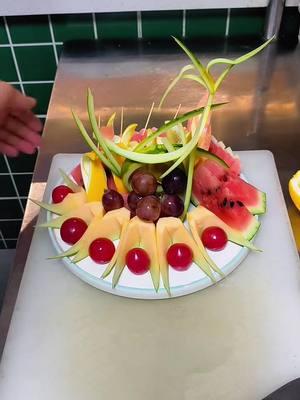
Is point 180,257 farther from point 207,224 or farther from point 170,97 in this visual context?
point 170,97

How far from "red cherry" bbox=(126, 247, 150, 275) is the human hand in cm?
45

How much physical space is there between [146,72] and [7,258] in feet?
2.72

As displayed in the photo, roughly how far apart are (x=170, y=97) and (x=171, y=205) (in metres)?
0.46

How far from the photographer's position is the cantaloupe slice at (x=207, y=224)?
2.87 ft

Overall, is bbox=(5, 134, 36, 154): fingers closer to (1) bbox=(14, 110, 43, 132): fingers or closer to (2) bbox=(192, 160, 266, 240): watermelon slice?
(1) bbox=(14, 110, 43, 132): fingers

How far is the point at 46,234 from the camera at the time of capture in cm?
93

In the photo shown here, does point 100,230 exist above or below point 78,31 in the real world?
below

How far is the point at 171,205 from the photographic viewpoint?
2.88 feet

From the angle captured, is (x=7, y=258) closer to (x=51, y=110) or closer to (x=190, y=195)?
(x=51, y=110)

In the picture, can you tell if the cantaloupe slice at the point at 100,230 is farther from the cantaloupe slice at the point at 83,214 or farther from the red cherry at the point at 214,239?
the red cherry at the point at 214,239

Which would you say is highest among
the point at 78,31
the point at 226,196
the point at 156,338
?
the point at 78,31

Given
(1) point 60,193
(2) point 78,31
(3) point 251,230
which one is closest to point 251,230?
(3) point 251,230

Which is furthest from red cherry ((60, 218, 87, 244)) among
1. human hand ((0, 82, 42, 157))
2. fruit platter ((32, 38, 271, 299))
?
human hand ((0, 82, 42, 157))

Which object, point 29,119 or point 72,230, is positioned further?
point 29,119
